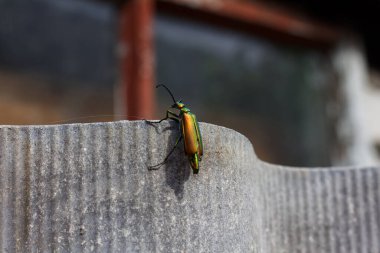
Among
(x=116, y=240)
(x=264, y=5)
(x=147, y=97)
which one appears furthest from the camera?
(x=264, y=5)

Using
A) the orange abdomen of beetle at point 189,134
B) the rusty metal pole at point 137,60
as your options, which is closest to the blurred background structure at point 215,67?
the rusty metal pole at point 137,60

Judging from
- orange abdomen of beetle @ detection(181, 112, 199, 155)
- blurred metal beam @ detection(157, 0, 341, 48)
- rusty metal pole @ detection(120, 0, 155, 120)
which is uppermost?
blurred metal beam @ detection(157, 0, 341, 48)

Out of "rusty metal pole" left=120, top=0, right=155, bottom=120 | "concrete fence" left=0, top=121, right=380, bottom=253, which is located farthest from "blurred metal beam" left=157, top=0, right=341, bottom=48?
"concrete fence" left=0, top=121, right=380, bottom=253

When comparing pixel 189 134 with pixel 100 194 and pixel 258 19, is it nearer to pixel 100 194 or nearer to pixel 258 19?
pixel 100 194

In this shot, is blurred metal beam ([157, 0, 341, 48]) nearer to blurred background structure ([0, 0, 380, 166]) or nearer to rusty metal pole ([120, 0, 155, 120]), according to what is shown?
blurred background structure ([0, 0, 380, 166])

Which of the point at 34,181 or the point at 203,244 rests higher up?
the point at 34,181

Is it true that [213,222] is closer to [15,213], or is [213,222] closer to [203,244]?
[203,244]

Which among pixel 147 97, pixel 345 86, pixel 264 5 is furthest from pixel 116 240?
pixel 345 86
